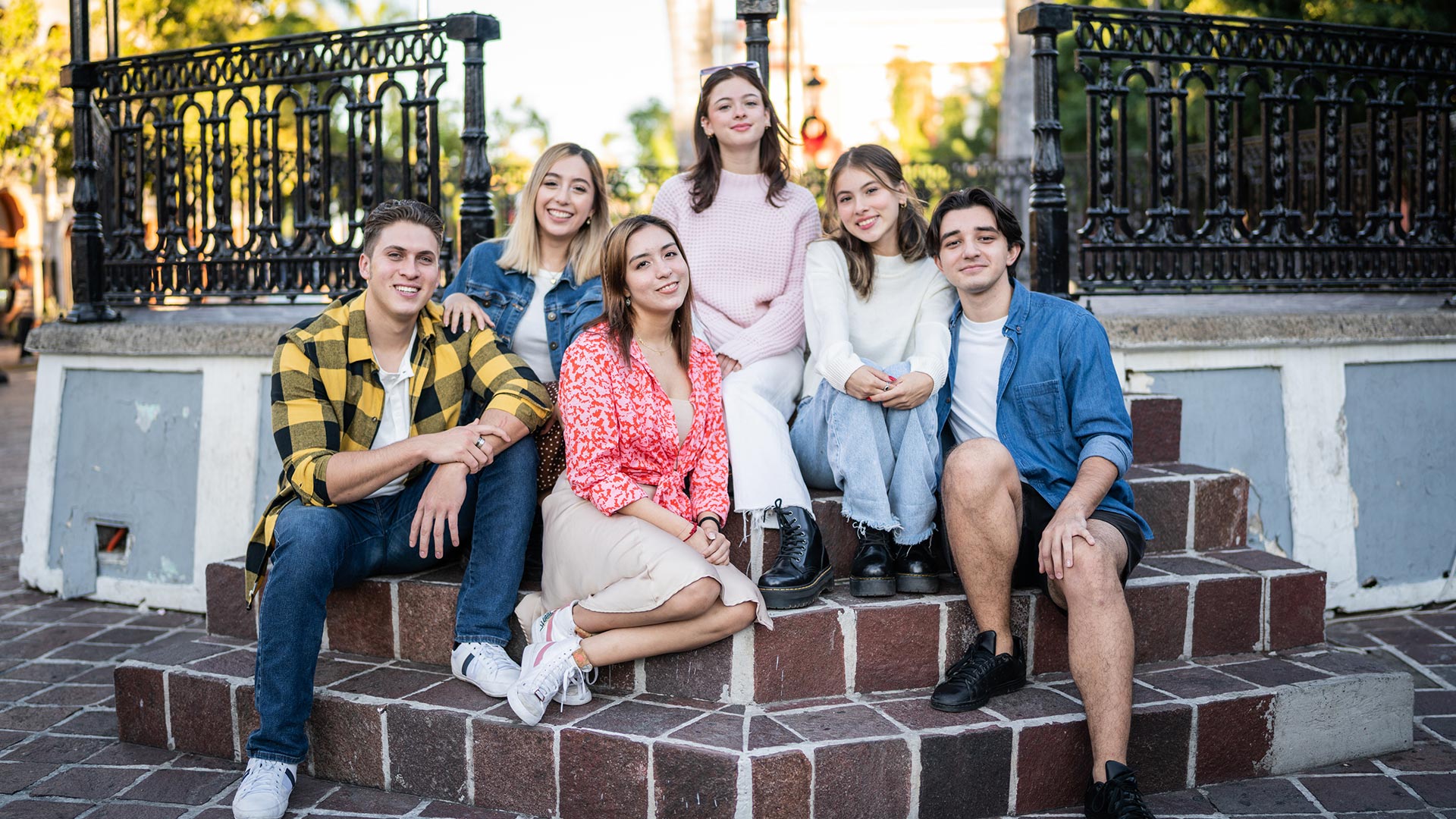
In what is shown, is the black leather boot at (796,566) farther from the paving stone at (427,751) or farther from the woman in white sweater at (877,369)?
the paving stone at (427,751)

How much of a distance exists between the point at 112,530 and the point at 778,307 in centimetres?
367

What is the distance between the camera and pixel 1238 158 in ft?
18.6

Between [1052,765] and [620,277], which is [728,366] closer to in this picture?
[620,277]

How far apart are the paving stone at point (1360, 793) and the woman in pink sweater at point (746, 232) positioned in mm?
1926

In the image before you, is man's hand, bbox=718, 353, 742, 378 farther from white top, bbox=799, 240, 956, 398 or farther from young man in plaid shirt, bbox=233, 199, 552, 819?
young man in plaid shirt, bbox=233, 199, 552, 819

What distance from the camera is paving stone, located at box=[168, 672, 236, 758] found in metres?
3.51

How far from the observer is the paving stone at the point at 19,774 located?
3281 mm

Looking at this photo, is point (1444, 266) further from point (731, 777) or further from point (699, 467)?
point (731, 777)

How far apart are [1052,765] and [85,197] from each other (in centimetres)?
509

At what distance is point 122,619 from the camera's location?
512cm

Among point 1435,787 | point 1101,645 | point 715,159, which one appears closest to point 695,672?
point 1101,645

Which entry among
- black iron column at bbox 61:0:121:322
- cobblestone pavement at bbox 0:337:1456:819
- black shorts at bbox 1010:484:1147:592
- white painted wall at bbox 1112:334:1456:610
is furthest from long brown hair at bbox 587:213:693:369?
black iron column at bbox 61:0:121:322

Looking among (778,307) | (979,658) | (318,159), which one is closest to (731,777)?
(979,658)

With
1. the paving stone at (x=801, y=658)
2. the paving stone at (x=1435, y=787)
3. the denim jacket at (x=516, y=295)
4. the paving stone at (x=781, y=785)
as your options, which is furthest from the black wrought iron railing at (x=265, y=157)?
the paving stone at (x=1435, y=787)
